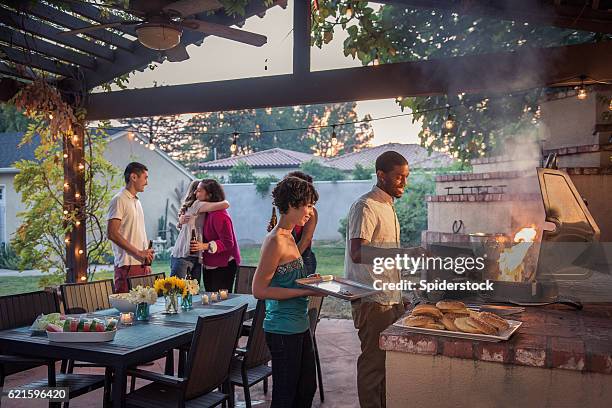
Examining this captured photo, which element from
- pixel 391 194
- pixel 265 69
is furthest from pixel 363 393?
pixel 265 69

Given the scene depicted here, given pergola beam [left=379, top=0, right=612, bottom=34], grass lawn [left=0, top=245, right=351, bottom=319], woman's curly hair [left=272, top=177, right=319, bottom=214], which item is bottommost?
grass lawn [left=0, top=245, right=351, bottom=319]

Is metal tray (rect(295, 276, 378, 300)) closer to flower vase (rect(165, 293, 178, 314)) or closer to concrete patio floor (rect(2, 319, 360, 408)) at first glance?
flower vase (rect(165, 293, 178, 314))

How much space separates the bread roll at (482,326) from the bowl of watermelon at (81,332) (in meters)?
1.91

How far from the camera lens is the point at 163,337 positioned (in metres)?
3.00

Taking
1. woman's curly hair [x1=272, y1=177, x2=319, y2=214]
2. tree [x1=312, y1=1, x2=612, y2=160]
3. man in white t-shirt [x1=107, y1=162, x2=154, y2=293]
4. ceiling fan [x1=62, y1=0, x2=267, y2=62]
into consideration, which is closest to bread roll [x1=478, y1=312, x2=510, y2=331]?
woman's curly hair [x1=272, y1=177, x2=319, y2=214]

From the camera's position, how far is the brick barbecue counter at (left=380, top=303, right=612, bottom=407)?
179cm

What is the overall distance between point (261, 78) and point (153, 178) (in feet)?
46.9

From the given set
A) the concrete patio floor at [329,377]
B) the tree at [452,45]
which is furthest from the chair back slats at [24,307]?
the tree at [452,45]

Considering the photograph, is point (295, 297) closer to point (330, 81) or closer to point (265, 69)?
point (330, 81)

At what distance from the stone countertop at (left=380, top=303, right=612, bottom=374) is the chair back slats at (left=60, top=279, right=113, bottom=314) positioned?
286 centimetres

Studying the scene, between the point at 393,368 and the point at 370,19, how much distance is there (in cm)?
456

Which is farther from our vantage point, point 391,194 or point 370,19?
point 370,19

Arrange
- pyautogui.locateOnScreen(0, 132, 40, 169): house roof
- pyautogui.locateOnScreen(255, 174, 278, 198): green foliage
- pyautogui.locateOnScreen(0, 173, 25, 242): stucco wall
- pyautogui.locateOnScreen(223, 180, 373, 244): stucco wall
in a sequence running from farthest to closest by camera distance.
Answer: pyautogui.locateOnScreen(255, 174, 278, 198): green foliage → pyautogui.locateOnScreen(223, 180, 373, 244): stucco wall → pyautogui.locateOnScreen(0, 132, 40, 169): house roof → pyautogui.locateOnScreen(0, 173, 25, 242): stucco wall

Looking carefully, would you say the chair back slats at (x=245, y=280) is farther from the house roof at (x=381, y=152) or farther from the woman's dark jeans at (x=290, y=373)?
the house roof at (x=381, y=152)
